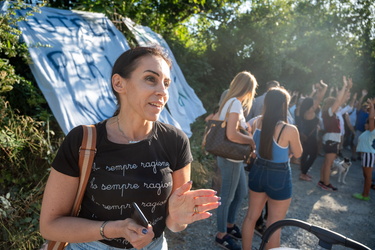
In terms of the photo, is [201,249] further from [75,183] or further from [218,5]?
[218,5]

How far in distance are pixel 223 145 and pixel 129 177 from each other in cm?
201

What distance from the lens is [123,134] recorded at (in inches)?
64.2

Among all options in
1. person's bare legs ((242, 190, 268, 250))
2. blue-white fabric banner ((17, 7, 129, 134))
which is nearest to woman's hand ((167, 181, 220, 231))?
person's bare legs ((242, 190, 268, 250))

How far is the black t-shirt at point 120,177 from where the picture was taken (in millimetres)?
1469

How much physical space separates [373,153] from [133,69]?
5623mm

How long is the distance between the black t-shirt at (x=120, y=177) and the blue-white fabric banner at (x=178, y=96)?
11.6ft

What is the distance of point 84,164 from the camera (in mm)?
1447

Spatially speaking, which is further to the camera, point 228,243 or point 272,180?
point 228,243

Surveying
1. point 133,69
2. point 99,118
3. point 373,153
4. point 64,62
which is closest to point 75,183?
point 133,69

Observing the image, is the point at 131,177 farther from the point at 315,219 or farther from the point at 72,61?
the point at 315,219

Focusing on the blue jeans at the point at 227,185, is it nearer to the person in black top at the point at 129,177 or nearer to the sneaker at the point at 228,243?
the sneaker at the point at 228,243

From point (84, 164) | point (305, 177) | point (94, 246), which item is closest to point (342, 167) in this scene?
point (305, 177)

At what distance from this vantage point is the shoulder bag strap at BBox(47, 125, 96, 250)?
145cm

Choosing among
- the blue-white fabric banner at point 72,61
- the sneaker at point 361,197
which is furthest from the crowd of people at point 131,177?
the sneaker at point 361,197
